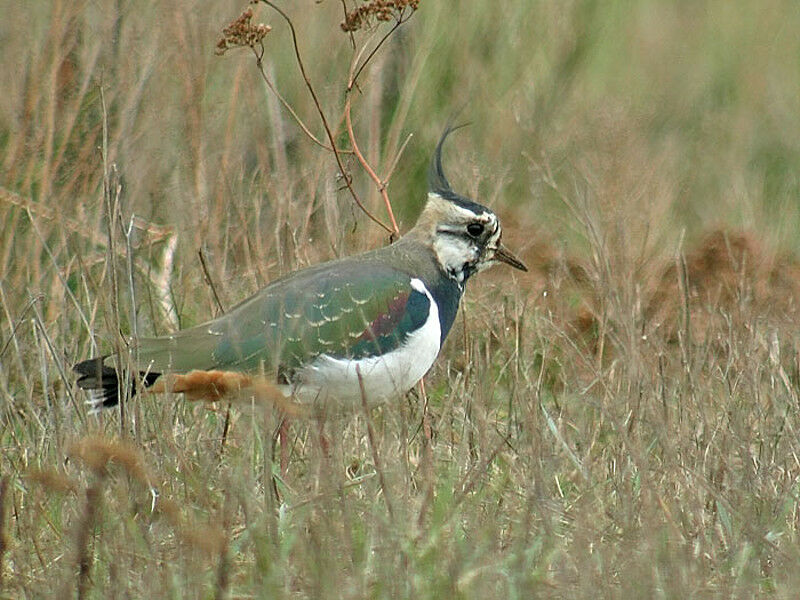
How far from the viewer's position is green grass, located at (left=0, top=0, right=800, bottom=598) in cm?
359

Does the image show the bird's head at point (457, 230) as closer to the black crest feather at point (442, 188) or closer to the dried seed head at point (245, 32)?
the black crest feather at point (442, 188)

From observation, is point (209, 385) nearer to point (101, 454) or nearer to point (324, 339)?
point (324, 339)

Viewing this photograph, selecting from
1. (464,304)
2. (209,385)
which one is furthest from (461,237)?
(209,385)

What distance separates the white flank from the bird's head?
503 millimetres

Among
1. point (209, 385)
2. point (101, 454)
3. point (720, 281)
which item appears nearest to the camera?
point (101, 454)

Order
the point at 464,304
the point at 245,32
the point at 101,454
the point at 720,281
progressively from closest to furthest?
the point at 101,454
the point at 245,32
the point at 464,304
the point at 720,281

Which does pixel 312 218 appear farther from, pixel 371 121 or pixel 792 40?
pixel 792 40

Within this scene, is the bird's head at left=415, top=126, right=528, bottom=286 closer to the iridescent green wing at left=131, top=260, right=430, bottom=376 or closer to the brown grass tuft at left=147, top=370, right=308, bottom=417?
the iridescent green wing at left=131, top=260, right=430, bottom=376

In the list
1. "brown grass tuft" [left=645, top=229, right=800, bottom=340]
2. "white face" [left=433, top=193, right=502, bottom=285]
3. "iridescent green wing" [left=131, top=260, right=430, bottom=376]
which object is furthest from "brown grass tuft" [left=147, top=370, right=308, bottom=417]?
"brown grass tuft" [left=645, top=229, right=800, bottom=340]

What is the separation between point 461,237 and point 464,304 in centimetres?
69

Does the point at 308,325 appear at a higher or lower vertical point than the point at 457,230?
lower

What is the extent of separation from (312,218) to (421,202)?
70 centimetres

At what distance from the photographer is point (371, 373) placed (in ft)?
16.2

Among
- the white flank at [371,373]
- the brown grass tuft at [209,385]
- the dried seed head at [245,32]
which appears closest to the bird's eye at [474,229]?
the white flank at [371,373]
